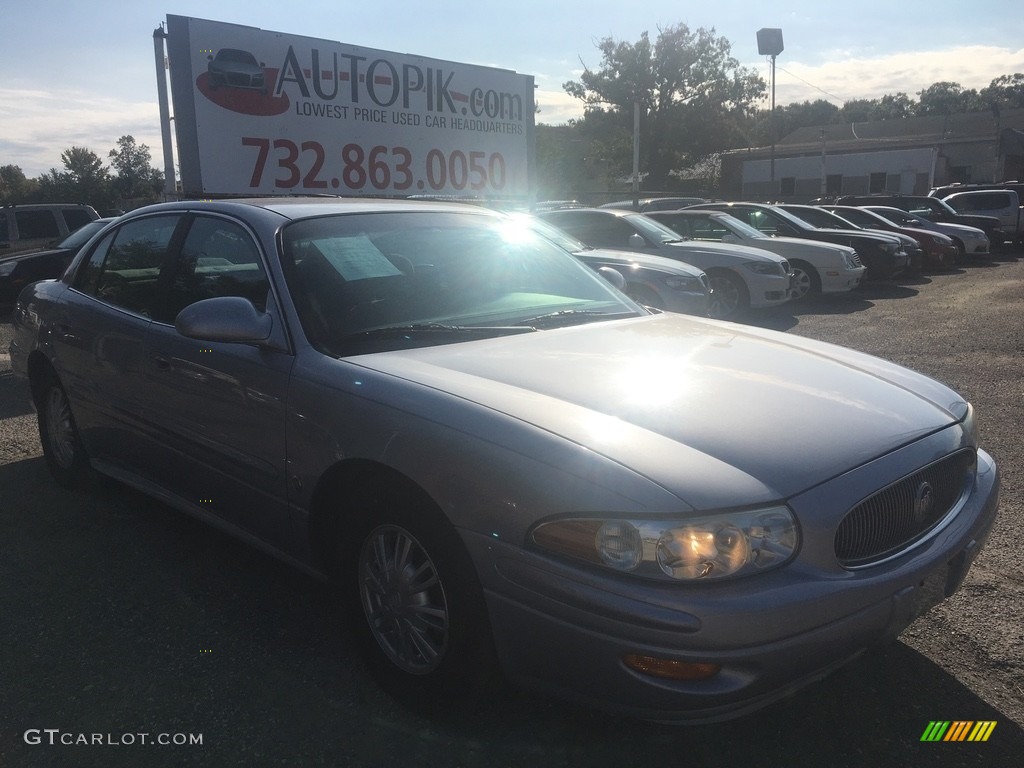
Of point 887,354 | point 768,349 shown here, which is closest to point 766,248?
point 887,354

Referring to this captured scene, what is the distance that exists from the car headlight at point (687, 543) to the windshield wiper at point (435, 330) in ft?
3.95

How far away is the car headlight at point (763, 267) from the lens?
11.9 meters

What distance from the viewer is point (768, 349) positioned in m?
3.37

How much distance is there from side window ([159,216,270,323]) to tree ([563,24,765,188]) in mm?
54154

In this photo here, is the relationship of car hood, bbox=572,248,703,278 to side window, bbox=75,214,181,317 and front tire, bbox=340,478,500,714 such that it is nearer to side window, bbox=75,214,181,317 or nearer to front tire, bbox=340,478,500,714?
side window, bbox=75,214,181,317

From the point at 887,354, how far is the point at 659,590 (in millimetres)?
7752

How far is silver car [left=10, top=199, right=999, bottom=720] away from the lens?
2.14 meters

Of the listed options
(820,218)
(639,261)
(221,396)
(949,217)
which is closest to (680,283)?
(639,261)

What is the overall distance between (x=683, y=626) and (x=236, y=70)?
7.15 metres

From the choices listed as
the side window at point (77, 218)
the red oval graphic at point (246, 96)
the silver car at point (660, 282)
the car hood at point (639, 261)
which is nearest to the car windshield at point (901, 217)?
the car hood at point (639, 261)

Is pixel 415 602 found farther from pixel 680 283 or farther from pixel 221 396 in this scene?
pixel 680 283

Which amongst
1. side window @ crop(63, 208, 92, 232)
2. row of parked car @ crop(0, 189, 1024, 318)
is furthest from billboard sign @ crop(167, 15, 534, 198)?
side window @ crop(63, 208, 92, 232)

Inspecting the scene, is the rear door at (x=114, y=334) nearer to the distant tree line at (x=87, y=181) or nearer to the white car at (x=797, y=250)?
the white car at (x=797, y=250)

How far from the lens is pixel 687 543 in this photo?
6.97 ft
